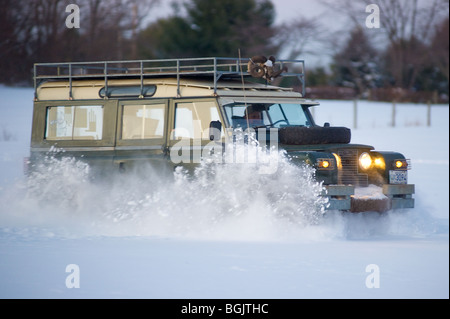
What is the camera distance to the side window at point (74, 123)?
1117cm

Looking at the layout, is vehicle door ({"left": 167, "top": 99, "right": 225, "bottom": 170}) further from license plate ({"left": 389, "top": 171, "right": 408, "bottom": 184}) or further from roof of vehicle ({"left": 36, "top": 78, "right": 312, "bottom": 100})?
license plate ({"left": 389, "top": 171, "right": 408, "bottom": 184})

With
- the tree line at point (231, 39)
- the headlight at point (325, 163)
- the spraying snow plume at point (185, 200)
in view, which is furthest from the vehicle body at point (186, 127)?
the tree line at point (231, 39)

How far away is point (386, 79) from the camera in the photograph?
43.2 meters

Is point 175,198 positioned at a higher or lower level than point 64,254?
higher

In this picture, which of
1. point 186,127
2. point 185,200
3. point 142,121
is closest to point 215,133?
point 186,127

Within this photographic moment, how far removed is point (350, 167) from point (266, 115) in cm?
150

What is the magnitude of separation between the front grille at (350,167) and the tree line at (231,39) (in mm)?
18175

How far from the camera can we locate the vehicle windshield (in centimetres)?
1043

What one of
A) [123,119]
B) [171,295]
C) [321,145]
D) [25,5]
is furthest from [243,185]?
[25,5]

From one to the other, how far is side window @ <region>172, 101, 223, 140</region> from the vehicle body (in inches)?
0.6

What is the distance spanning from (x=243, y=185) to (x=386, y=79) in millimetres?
35104

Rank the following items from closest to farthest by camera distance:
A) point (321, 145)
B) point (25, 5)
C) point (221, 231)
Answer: point (221, 231), point (321, 145), point (25, 5)

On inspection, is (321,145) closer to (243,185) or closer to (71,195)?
(243,185)

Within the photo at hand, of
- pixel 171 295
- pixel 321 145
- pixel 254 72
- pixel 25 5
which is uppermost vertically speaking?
pixel 25 5
